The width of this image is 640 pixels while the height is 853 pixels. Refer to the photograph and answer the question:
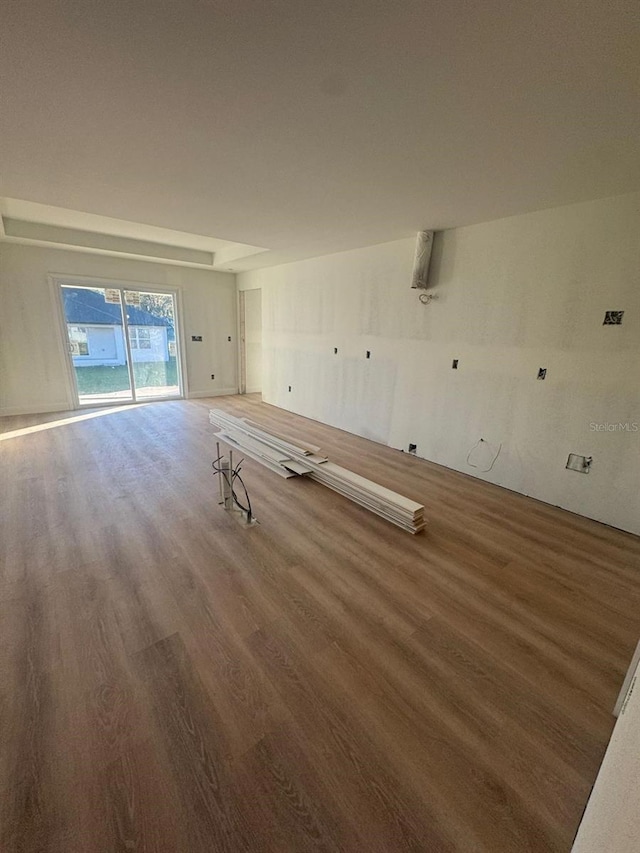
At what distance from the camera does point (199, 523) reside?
277 cm

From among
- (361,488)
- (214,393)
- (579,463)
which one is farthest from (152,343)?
(579,463)

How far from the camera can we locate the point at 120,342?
6391 millimetres

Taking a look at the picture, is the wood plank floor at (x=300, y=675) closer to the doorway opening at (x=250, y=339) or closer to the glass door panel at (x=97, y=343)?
the glass door panel at (x=97, y=343)

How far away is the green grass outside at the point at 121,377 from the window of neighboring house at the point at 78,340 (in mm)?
308

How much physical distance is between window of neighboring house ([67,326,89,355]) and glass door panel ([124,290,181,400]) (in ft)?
2.35

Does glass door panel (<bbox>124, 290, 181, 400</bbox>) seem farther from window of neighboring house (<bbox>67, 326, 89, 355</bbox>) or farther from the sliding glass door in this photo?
window of neighboring house (<bbox>67, 326, 89, 355</bbox>)

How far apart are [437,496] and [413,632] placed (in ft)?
5.83

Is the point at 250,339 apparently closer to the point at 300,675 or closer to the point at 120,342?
the point at 120,342

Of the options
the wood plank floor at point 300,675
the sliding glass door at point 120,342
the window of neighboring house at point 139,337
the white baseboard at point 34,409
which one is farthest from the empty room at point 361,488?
the window of neighboring house at point 139,337

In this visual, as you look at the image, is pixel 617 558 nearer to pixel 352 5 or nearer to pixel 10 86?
pixel 352 5

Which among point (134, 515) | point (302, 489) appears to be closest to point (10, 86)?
point (134, 515)

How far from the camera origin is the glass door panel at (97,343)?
19.5 ft

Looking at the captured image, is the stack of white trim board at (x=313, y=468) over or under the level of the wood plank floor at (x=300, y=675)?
over

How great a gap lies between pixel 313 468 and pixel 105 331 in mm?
5205
